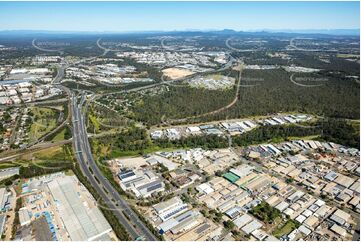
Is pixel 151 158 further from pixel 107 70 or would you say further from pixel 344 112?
pixel 107 70

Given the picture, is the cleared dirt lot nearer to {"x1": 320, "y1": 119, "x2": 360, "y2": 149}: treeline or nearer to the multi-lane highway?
Answer: the multi-lane highway

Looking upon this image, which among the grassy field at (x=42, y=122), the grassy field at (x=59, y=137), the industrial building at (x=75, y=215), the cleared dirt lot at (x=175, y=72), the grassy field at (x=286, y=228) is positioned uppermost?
the cleared dirt lot at (x=175, y=72)

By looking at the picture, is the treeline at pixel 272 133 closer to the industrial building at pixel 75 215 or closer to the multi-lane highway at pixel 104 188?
the multi-lane highway at pixel 104 188

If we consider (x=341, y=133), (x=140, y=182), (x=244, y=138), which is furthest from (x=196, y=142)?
(x=341, y=133)

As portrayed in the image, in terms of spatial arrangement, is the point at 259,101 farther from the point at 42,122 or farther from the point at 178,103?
the point at 42,122

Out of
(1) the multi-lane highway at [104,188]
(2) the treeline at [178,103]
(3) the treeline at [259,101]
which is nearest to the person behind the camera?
(1) the multi-lane highway at [104,188]

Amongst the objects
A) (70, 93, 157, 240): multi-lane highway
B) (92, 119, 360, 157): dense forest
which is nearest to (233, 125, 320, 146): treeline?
(92, 119, 360, 157): dense forest

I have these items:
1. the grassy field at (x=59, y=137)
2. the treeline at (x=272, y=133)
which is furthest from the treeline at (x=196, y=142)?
the grassy field at (x=59, y=137)
